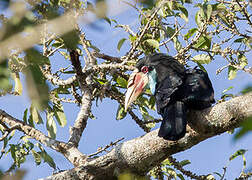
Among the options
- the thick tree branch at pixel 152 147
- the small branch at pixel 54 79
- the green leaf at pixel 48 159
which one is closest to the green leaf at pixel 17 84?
the small branch at pixel 54 79

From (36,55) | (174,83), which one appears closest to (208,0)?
(174,83)

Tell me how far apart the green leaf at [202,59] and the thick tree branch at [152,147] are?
101 centimetres

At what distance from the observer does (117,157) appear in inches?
101

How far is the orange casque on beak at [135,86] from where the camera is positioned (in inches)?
125

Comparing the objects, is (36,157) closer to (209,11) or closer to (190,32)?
(190,32)

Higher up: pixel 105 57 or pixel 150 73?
pixel 105 57

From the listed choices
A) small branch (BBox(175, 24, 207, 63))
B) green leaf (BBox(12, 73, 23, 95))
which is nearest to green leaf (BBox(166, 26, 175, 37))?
small branch (BBox(175, 24, 207, 63))

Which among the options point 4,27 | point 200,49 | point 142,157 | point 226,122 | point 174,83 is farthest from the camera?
point 200,49

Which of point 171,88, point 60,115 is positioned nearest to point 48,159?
point 60,115

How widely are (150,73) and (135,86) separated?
10.4 inches

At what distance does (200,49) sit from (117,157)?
127 cm

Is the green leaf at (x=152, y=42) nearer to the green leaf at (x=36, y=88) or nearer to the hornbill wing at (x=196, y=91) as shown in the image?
the hornbill wing at (x=196, y=91)

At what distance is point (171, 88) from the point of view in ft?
9.57

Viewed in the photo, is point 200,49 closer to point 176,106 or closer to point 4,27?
point 176,106
